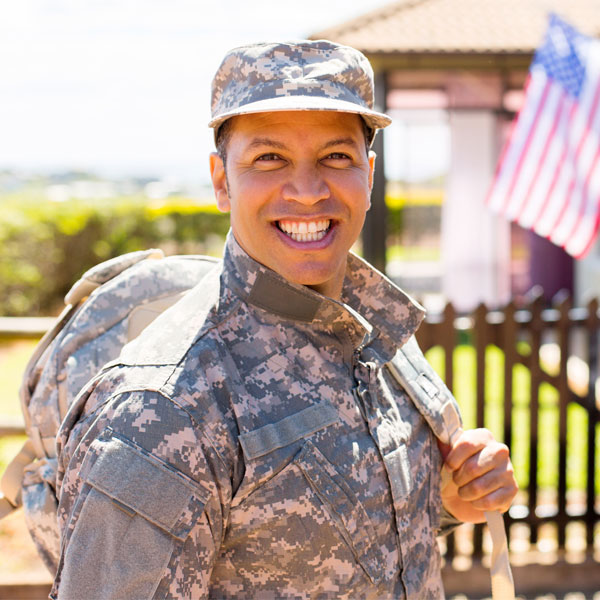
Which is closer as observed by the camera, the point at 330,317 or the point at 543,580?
the point at 330,317

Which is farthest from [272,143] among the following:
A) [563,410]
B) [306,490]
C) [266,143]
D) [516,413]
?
[516,413]

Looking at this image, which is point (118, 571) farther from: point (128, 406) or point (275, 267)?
point (275, 267)

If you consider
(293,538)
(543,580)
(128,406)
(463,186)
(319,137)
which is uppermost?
(319,137)

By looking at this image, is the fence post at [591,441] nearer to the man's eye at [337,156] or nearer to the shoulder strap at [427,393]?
the shoulder strap at [427,393]

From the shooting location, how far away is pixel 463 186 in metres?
11.2

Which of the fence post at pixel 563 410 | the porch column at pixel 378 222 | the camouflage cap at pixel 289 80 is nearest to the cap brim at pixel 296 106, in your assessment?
the camouflage cap at pixel 289 80

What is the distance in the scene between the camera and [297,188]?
4.57 feet

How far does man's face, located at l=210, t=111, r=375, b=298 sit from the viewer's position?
1.39m

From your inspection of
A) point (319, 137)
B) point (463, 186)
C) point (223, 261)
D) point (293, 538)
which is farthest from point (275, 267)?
point (463, 186)

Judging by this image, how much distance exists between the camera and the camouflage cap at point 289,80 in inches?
53.2

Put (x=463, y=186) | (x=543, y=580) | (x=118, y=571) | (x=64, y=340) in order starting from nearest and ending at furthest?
(x=118, y=571)
(x=64, y=340)
(x=543, y=580)
(x=463, y=186)

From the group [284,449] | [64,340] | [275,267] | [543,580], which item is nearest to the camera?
[284,449]

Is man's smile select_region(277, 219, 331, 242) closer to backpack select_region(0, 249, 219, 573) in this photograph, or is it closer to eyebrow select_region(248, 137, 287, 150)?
eyebrow select_region(248, 137, 287, 150)

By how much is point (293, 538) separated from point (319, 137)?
734mm
